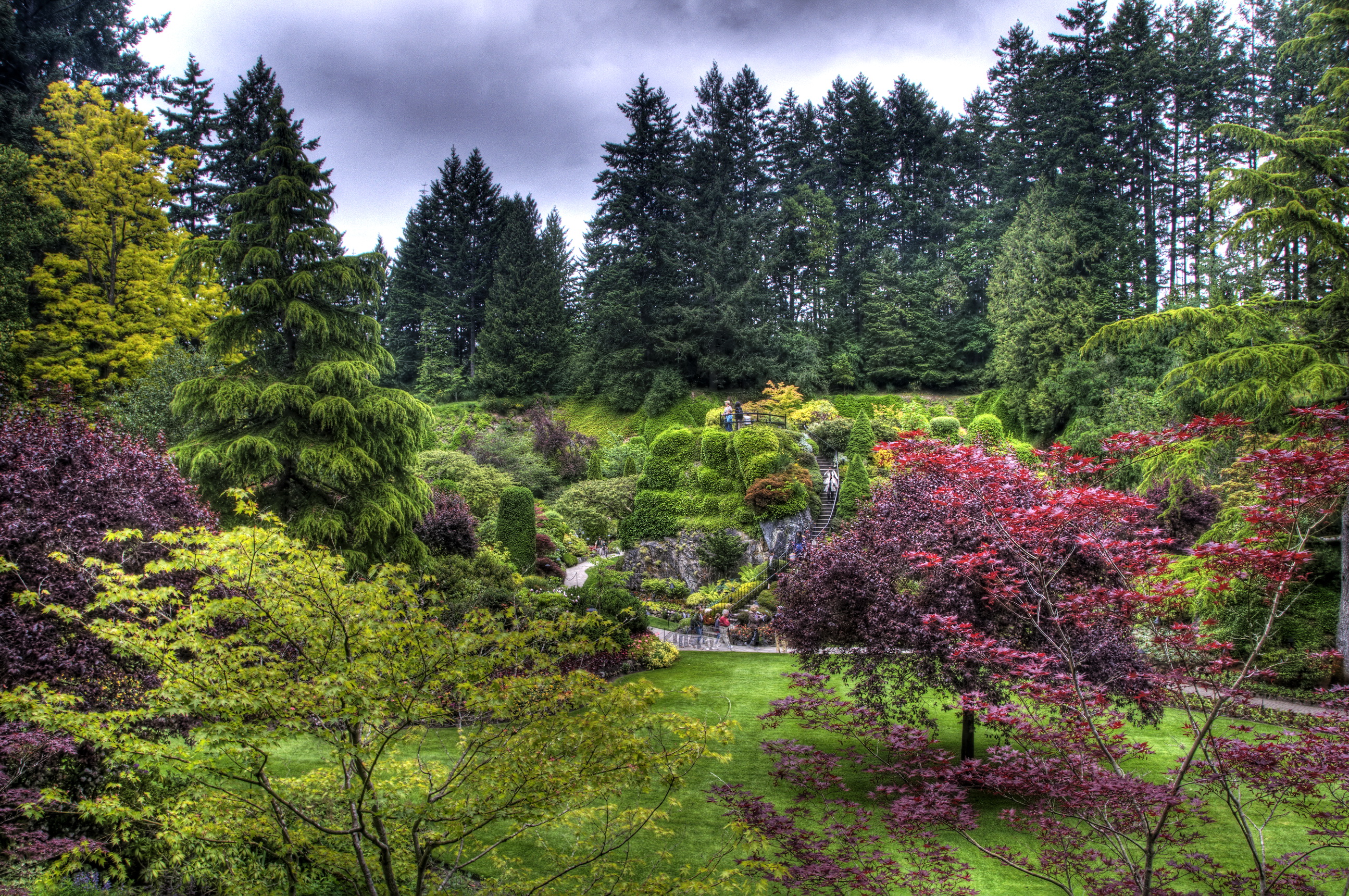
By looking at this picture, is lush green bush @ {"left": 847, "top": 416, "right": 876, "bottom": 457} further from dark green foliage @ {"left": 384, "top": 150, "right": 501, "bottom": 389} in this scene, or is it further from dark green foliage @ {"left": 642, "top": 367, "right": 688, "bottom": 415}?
dark green foliage @ {"left": 384, "top": 150, "right": 501, "bottom": 389}

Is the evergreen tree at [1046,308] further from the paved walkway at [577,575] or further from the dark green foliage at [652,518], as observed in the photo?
the paved walkway at [577,575]

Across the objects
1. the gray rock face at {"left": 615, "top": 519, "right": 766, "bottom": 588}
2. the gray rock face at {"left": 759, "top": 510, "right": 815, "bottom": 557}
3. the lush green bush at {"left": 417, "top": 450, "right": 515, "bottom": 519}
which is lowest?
the gray rock face at {"left": 615, "top": 519, "right": 766, "bottom": 588}

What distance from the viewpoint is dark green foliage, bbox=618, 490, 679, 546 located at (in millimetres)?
18547

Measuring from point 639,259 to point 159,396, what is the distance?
2070 centimetres

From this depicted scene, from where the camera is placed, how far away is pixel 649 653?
501 inches

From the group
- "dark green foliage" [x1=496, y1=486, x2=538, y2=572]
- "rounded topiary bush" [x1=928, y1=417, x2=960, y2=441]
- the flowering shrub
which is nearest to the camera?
the flowering shrub

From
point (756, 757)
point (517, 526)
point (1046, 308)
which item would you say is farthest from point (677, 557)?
point (1046, 308)

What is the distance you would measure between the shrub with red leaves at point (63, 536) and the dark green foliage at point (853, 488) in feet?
51.5

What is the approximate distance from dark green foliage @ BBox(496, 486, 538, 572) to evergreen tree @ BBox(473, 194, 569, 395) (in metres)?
15.2

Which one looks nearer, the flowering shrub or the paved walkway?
the flowering shrub

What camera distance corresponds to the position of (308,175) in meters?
11.4

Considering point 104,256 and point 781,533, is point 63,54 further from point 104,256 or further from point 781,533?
point 781,533

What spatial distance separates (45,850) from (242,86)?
96.6 feet

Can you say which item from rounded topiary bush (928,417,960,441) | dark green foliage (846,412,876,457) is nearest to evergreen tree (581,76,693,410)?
dark green foliage (846,412,876,457)
